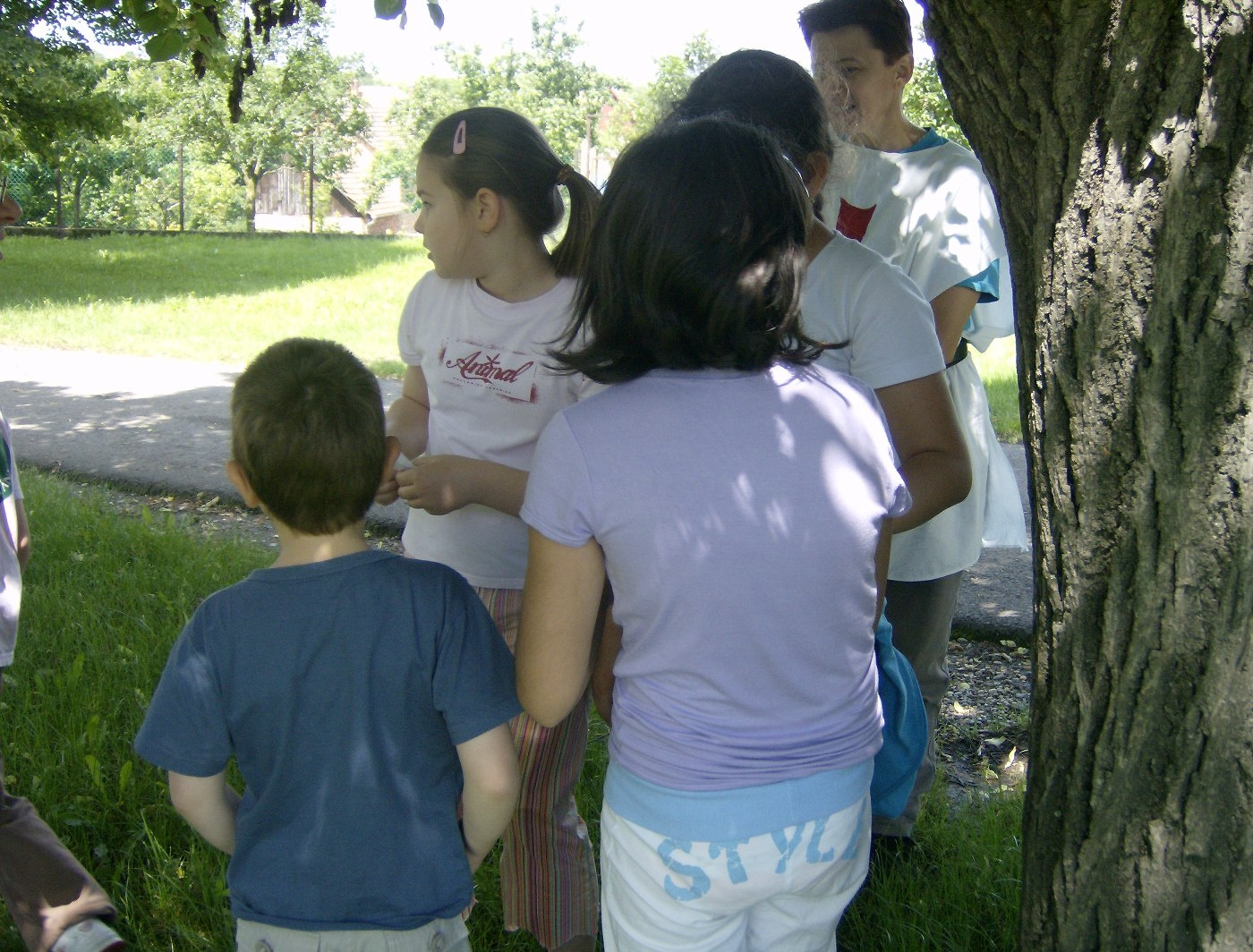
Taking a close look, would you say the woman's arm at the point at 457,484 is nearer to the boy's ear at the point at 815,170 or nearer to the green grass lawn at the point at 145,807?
the boy's ear at the point at 815,170

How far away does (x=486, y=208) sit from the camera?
2342mm

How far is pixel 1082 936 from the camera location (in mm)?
1865

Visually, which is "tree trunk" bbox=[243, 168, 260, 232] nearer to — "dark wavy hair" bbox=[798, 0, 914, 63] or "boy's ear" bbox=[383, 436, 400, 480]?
"dark wavy hair" bbox=[798, 0, 914, 63]

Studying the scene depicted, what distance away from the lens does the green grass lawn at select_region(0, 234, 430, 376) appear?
12.2m

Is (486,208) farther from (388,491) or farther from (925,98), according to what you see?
(925,98)

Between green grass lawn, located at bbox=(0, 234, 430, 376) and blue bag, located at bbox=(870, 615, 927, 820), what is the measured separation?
8.88 m

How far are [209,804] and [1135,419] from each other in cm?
146

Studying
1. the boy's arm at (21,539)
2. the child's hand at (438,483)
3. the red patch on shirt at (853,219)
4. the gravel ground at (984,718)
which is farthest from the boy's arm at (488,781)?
Answer: the gravel ground at (984,718)

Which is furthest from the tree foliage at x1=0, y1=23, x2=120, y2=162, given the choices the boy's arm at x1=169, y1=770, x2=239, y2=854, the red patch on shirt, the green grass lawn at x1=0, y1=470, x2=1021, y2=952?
the boy's arm at x1=169, y1=770, x2=239, y2=854

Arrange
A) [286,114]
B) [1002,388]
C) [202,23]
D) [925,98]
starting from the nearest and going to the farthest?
[202,23] → [1002,388] → [925,98] → [286,114]

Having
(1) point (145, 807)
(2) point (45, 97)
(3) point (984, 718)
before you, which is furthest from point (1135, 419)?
(2) point (45, 97)

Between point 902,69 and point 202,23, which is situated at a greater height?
point 202,23

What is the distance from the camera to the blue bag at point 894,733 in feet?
6.47

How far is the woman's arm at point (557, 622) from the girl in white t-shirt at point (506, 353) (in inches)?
24.4
